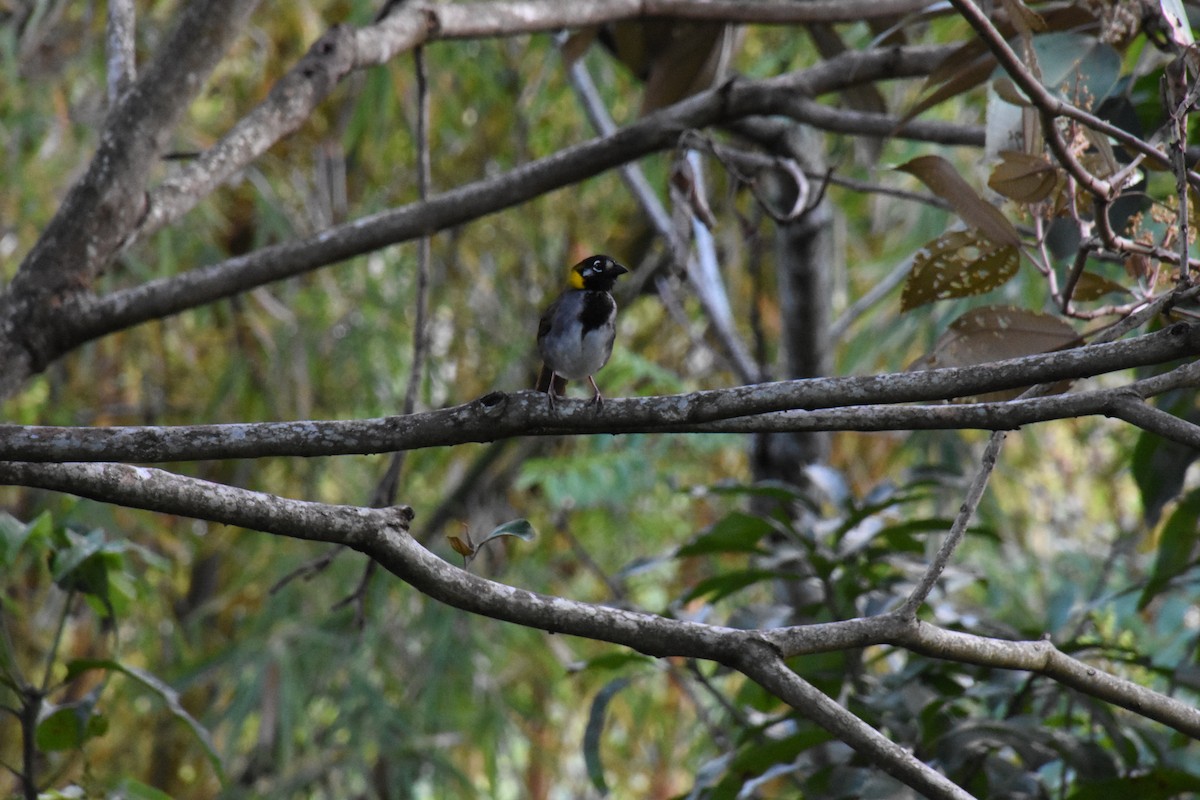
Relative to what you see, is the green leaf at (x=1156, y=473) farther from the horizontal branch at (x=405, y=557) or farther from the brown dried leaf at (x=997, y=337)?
the horizontal branch at (x=405, y=557)

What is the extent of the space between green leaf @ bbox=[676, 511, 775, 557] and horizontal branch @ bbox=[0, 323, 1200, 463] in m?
1.23

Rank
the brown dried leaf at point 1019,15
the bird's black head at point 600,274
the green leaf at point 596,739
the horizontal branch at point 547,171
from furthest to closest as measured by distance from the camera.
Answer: the bird's black head at point 600,274 → the horizontal branch at point 547,171 → the green leaf at point 596,739 → the brown dried leaf at point 1019,15

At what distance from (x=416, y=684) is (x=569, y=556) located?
1.28m

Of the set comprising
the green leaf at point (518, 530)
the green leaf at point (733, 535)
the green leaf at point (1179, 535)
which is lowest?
the green leaf at point (518, 530)

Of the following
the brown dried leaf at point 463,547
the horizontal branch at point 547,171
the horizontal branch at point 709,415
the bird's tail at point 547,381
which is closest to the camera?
the horizontal branch at point 709,415

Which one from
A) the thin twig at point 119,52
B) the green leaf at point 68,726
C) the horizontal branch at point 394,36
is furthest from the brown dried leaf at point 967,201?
the thin twig at point 119,52

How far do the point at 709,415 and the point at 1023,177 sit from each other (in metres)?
0.85

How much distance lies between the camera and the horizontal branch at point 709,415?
5.37 ft

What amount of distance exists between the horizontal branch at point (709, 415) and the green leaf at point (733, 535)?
1231 mm

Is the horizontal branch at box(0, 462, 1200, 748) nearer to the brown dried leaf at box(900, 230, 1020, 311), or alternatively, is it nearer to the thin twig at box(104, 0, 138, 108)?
the brown dried leaf at box(900, 230, 1020, 311)

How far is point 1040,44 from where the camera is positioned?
104 inches

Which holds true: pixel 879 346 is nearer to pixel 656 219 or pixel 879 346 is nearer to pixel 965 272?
pixel 656 219

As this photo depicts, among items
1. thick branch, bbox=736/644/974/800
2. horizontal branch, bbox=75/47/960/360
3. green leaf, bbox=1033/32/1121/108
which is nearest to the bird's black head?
horizontal branch, bbox=75/47/960/360

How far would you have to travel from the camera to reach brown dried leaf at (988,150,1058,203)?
2158 mm
